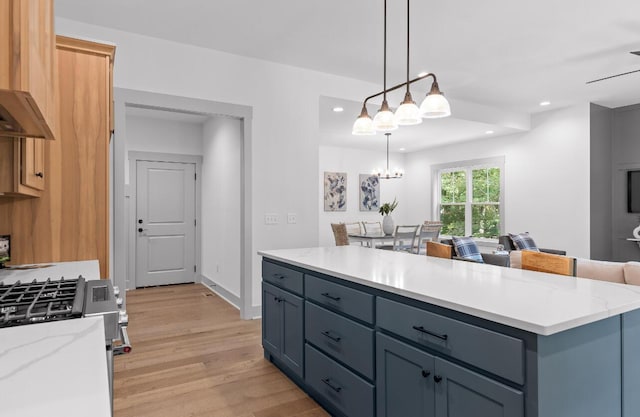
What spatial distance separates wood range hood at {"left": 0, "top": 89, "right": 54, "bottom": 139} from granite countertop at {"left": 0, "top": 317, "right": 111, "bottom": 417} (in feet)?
1.87

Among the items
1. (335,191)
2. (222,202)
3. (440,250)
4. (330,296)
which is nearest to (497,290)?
(330,296)

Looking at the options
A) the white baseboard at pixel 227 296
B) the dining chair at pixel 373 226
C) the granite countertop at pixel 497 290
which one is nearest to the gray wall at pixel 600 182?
the dining chair at pixel 373 226

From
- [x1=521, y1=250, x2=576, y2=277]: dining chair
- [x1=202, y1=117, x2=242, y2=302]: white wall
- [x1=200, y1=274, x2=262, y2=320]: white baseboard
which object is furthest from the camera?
[x1=202, y1=117, x2=242, y2=302]: white wall

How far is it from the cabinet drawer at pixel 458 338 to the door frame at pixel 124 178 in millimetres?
2549

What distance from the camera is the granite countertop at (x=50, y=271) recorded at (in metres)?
1.74

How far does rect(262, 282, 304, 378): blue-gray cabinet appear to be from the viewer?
245 cm

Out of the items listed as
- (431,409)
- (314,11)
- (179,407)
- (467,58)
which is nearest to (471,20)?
(467,58)

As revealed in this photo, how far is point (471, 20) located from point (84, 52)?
2957 mm

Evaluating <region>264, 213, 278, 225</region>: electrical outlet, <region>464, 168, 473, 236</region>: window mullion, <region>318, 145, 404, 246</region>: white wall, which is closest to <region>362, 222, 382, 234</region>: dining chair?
<region>318, 145, 404, 246</region>: white wall

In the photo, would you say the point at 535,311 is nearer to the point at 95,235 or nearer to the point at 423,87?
the point at 95,235

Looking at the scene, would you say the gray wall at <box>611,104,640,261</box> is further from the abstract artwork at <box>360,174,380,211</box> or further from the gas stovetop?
the gas stovetop

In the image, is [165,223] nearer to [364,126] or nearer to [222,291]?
[222,291]

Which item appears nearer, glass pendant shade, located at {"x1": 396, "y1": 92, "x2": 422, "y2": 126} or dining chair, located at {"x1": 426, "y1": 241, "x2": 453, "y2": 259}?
glass pendant shade, located at {"x1": 396, "y1": 92, "x2": 422, "y2": 126}

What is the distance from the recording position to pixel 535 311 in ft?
4.18
